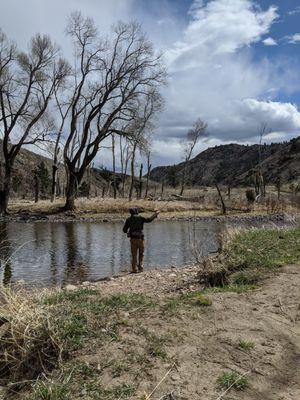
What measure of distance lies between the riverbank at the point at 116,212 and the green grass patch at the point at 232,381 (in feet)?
103

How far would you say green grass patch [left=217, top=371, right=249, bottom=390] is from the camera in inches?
206

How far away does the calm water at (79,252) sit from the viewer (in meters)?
14.9

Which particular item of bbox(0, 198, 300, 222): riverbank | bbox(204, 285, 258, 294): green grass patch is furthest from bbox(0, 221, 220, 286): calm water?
bbox(0, 198, 300, 222): riverbank

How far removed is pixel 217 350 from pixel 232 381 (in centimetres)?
77

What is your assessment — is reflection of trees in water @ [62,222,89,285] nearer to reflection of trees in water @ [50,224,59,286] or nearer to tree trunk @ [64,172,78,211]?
reflection of trees in water @ [50,224,59,286]

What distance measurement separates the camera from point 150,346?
20.0 ft

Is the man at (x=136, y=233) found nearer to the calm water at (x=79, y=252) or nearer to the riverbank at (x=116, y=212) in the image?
the calm water at (x=79, y=252)

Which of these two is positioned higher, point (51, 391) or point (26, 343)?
point (26, 343)

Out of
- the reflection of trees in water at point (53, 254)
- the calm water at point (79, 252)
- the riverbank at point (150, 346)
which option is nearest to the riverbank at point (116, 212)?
the calm water at point (79, 252)

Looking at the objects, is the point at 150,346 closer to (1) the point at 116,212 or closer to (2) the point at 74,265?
(2) the point at 74,265

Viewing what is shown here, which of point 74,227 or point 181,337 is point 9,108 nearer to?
point 74,227

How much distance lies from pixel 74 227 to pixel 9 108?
12.8m

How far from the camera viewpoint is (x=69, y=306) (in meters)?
7.13

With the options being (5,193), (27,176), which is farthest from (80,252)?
(27,176)
